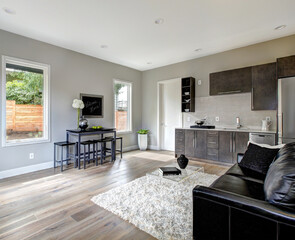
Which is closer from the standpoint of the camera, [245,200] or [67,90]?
[245,200]

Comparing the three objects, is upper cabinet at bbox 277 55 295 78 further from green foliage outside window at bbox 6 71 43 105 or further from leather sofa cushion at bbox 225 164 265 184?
green foliage outside window at bbox 6 71 43 105

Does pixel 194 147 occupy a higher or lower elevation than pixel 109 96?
lower

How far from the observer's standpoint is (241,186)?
6.07 ft

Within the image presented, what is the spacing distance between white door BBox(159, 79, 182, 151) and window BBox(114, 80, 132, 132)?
1159mm

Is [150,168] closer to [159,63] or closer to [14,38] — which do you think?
[159,63]

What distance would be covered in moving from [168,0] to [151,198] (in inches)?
115

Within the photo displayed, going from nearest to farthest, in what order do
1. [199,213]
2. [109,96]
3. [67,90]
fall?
[199,213] < [67,90] < [109,96]

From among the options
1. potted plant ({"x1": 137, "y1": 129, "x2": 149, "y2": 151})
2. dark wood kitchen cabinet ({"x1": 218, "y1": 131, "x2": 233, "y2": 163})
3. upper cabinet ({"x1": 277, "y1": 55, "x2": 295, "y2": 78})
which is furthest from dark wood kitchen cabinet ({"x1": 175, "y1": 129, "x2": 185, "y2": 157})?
upper cabinet ({"x1": 277, "y1": 55, "x2": 295, "y2": 78})

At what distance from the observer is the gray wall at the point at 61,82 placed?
346 cm

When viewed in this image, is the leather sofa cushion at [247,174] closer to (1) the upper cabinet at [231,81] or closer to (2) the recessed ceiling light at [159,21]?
(1) the upper cabinet at [231,81]

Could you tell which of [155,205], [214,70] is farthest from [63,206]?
[214,70]

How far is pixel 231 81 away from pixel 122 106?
3453 mm

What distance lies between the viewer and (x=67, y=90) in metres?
4.30

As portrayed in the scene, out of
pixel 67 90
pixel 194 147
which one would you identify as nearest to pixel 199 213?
pixel 194 147
